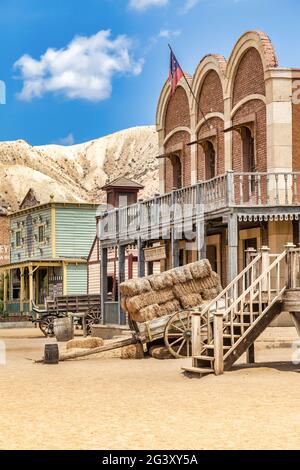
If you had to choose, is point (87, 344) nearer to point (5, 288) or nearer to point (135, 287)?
point (135, 287)

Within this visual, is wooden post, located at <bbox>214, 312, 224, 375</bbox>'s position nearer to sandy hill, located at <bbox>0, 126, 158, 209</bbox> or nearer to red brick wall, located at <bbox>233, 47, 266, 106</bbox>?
red brick wall, located at <bbox>233, 47, 266, 106</bbox>

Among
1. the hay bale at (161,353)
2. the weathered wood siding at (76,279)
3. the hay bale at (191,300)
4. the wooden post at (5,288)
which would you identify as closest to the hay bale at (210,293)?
the hay bale at (191,300)

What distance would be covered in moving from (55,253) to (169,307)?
3155 cm

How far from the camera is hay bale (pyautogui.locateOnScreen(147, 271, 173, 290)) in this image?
22.3 metres

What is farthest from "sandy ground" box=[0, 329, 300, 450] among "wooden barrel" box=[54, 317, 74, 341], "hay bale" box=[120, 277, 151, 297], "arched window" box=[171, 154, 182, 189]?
"arched window" box=[171, 154, 182, 189]

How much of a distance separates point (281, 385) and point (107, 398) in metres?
3.27

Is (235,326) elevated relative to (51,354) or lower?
elevated

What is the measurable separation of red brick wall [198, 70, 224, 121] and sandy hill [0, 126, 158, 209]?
108 meters

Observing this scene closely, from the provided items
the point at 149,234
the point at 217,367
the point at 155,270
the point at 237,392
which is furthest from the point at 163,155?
the point at 237,392

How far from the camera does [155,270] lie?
45969mm

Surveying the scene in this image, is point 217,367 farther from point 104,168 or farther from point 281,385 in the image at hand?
point 104,168

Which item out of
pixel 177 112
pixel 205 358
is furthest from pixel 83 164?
pixel 205 358

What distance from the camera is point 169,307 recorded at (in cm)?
2231

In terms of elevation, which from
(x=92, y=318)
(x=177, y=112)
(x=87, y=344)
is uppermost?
(x=177, y=112)
